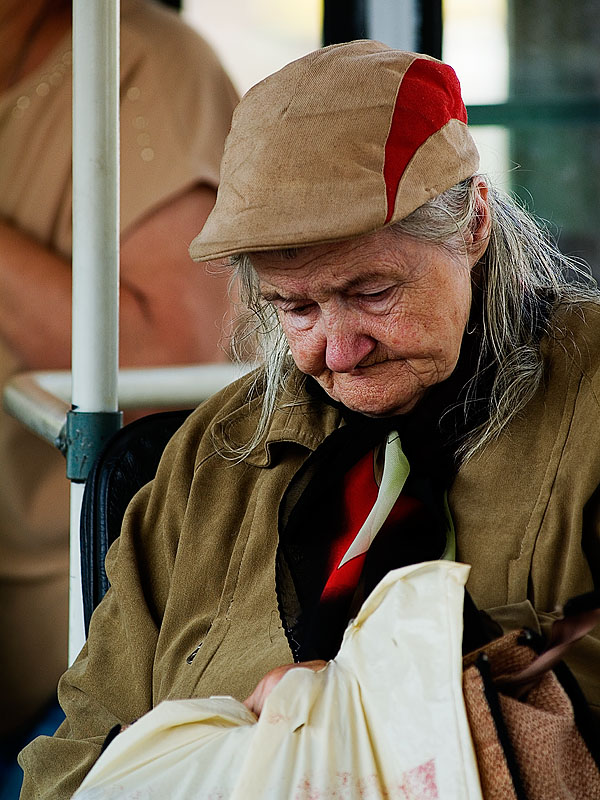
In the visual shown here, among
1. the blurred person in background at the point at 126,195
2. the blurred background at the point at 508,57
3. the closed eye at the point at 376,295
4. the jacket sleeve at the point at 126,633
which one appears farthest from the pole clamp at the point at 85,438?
the blurred background at the point at 508,57

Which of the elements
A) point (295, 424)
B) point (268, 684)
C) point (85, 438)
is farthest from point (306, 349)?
point (85, 438)

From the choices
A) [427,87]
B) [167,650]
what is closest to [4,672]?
[167,650]

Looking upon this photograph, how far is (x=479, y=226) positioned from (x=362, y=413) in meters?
0.24

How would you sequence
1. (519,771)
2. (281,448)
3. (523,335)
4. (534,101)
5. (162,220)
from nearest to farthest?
1. (519,771)
2. (523,335)
3. (281,448)
4. (162,220)
5. (534,101)

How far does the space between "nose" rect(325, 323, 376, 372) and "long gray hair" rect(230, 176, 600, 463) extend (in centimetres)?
12

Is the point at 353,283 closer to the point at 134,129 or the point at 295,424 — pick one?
the point at 295,424

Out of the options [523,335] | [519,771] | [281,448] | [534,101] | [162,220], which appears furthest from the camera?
[534,101]

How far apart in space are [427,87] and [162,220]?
1396 mm

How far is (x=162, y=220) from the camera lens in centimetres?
231

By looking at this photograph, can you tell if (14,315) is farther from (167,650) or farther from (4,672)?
(167,650)

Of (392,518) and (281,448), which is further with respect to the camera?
(281,448)

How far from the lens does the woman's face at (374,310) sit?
39.0 inches

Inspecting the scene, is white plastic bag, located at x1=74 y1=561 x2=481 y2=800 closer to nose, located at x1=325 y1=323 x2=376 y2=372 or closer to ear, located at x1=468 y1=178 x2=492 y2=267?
nose, located at x1=325 y1=323 x2=376 y2=372

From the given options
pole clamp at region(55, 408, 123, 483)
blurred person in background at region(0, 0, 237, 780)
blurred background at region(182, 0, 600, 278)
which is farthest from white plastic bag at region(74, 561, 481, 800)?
blurred background at region(182, 0, 600, 278)
